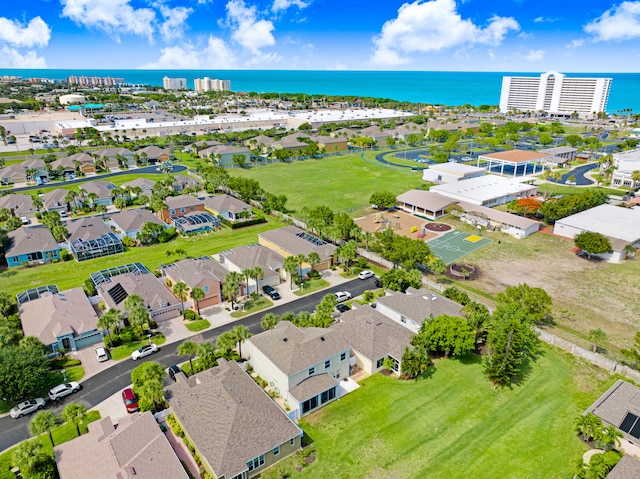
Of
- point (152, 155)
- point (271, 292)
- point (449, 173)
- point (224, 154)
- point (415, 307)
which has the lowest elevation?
point (271, 292)

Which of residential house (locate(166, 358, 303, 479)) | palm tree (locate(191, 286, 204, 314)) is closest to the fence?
residential house (locate(166, 358, 303, 479))

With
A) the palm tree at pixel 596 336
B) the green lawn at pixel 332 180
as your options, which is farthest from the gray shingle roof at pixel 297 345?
the green lawn at pixel 332 180

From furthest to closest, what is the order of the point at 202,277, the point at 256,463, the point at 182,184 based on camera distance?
the point at 182,184 → the point at 202,277 → the point at 256,463

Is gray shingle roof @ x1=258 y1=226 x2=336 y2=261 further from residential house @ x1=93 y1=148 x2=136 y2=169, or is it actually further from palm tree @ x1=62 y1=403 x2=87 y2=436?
residential house @ x1=93 y1=148 x2=136 y2=169

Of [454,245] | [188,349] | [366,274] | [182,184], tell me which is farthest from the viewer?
[182,184]

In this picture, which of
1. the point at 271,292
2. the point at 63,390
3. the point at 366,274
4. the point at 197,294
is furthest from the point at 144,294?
the point at 366,274

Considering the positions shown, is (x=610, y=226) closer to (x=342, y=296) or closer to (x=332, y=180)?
(x=342, y=296)

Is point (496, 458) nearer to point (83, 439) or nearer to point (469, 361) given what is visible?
point (469, 361)
